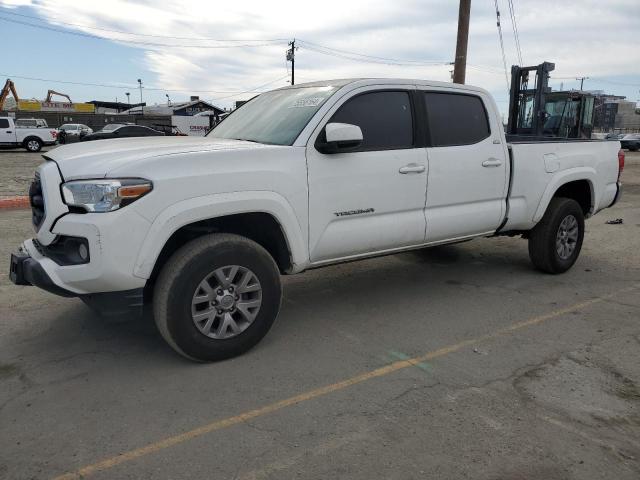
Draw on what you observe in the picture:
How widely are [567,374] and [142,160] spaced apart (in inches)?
119

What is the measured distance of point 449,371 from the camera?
3.60 meters

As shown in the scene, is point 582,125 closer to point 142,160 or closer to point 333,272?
point 333,272

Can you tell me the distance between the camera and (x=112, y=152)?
348 centimetres

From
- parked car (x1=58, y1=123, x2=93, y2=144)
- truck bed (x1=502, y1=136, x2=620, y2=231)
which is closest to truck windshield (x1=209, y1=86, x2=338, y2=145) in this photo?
truck bed (x1=502, y1=136, x2=620, y2=231)

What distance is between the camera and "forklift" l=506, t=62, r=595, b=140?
1714 cm

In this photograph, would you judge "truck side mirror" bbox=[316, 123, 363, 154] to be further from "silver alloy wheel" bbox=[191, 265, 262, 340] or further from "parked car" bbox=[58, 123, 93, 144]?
"parked car" bbox=[58, 123, 93, 144]

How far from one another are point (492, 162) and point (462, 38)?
10976 millimetres

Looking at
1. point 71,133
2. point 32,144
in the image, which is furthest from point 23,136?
point 71,133

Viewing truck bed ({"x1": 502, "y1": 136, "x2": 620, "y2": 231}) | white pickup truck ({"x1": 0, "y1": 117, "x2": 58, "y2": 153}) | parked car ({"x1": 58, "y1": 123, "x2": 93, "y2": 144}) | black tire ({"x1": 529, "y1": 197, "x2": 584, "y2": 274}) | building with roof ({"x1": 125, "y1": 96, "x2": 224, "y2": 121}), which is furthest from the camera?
building with roof ({"x1": 125, "y1": 96, "x2": 224, "y2": 121})

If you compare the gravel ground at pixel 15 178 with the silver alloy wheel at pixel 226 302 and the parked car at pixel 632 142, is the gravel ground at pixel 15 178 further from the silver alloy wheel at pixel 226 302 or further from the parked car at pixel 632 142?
the parked car at pixel 632 142

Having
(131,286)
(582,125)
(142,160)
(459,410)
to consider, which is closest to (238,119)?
(142,160)

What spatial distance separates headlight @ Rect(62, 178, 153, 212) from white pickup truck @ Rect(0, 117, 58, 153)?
28546mm

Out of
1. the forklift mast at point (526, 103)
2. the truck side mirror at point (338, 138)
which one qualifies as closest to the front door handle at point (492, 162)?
the truck side mirror at point (338, 138)

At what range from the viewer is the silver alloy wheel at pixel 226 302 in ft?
11.5
